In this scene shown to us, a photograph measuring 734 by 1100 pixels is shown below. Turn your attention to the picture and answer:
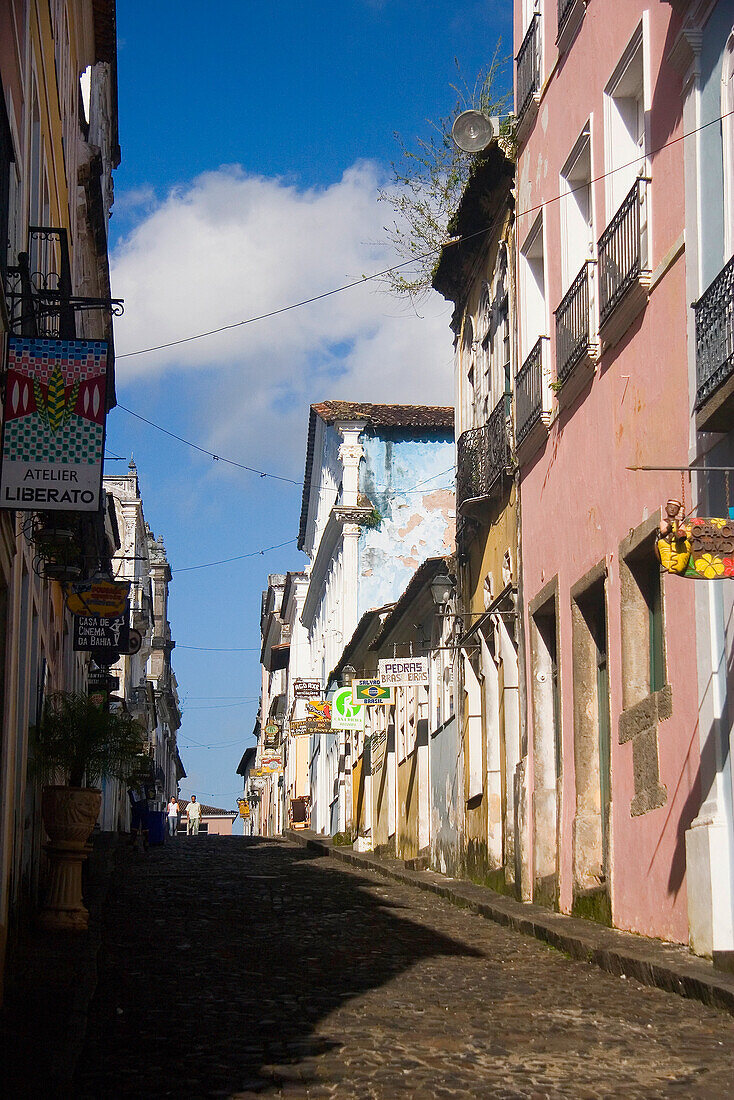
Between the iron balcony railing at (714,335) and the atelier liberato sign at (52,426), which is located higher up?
the iron balcony railing at (714,335)

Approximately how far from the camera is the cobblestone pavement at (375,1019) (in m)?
6.72

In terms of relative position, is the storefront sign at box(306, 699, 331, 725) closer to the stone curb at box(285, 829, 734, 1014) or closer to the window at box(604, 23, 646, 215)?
the stone curb at box(285, 829, 734, 1014)

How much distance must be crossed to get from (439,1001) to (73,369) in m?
4.50

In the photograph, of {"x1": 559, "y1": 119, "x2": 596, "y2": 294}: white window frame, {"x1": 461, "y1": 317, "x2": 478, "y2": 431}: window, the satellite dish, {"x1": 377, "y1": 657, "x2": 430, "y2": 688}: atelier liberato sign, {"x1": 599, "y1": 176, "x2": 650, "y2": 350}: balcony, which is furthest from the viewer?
{"x1": 377, "y1": 657, "x2": 430, "y2": 688}: atelier liberato sign

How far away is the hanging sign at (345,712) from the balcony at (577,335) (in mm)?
16720

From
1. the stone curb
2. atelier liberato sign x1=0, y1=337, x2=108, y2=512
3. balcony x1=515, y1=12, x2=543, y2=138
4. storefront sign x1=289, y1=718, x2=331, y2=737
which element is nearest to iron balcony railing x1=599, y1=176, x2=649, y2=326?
balcony x1=515, y1=12, x2=543, y2=138

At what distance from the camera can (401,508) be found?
126 feet

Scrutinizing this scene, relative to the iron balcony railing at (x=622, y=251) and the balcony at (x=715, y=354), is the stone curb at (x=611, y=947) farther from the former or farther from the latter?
the iron balcony railing at (x=622, y=251)

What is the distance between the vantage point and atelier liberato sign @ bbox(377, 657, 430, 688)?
76.9ft

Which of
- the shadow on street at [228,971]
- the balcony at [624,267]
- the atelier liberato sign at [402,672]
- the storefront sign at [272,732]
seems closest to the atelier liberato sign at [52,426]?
the shadow on street at [228,971]

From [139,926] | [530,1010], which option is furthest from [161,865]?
[530,1010]

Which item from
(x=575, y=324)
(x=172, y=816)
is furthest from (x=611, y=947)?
(x=172, y=816)

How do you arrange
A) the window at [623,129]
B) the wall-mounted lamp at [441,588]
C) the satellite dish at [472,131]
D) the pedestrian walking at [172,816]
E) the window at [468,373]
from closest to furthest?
the window at [623,129], the satellite dish at [472,131], the wall-mounted lamp at [441,588], the window at [468,373], the pedestrian walking at [172,816]

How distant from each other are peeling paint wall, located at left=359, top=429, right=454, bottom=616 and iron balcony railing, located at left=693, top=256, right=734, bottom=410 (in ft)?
88.0
